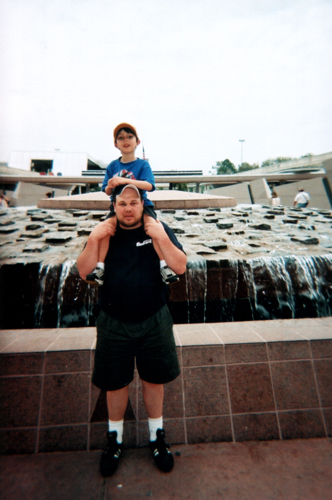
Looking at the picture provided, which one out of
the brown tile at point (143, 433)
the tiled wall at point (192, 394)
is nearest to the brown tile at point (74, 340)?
the tiled wall at point (192, 394)

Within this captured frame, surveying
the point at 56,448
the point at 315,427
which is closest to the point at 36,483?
the point at 56,448

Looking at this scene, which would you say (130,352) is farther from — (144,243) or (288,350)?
(288,350)

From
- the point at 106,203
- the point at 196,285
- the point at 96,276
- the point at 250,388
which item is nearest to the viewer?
the point at 96,276

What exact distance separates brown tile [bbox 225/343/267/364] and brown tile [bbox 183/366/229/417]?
0.42ft

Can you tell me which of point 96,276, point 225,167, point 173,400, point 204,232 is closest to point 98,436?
point 173,400

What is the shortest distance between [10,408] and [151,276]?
4.96ft

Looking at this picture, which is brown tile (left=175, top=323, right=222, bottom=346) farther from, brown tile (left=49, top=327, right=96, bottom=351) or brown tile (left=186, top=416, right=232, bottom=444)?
brown tile (left=49, top=327, right=96, bottom=351)

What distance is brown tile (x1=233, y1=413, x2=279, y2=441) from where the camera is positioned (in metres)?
2.06

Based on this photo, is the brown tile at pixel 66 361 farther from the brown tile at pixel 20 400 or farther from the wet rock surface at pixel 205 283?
the wet rock surface at pixel 205 283

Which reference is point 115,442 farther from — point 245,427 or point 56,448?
point 245,427

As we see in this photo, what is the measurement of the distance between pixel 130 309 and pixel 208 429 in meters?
1.19

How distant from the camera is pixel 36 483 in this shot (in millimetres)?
1694

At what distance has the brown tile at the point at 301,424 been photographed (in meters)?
2.08

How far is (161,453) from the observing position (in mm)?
1811
